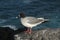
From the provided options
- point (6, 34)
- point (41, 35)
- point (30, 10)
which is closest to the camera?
point (41, 35)

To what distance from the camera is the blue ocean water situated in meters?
15.9

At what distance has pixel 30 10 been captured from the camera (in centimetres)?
1778

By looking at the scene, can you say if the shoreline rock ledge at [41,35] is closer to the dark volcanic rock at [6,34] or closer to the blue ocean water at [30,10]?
the dark volcanic rock at [6,34]

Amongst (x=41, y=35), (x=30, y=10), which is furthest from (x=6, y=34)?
→ (x=30, y=10)

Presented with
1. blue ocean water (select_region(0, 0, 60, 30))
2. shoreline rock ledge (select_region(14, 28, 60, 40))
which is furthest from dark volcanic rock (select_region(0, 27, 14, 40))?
blue ocean water (select_region(0, 0, 60, 30))

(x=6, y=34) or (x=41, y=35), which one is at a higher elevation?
(x=41, y=35)

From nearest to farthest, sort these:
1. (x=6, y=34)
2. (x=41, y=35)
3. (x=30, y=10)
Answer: (x=41, y=35)
(x=6, y=34)
(x=30, y=10)

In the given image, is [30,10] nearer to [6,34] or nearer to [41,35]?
[6,34]

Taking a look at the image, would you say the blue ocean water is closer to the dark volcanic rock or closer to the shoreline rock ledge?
the dark volcanic rock

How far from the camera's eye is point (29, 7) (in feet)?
60.1

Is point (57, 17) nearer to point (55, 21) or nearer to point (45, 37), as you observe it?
point (55, 21)

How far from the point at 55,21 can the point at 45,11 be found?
1.76 m

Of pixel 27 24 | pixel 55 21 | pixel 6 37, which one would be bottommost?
pixel 55 21

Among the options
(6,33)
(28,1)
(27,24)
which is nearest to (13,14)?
(28,1)
